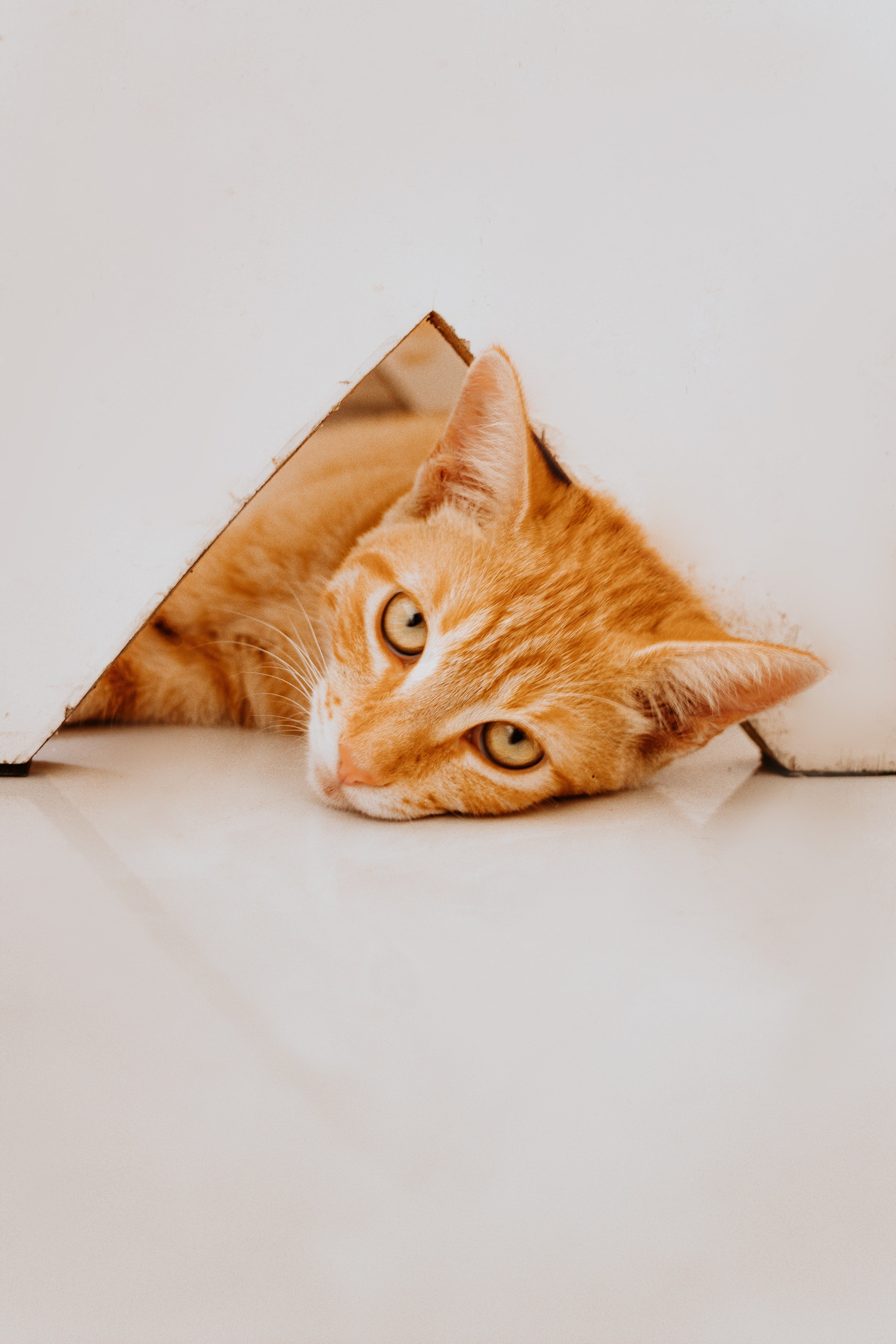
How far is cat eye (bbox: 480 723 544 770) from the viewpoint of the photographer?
1117 millimetres

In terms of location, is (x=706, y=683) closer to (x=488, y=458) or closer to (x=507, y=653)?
(x=507, y=653)

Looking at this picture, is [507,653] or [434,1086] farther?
[507,653]

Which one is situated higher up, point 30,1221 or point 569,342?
point 569,342

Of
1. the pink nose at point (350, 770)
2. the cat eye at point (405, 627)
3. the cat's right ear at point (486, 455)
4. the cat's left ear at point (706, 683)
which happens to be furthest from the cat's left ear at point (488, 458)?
the pink nose at point (350, 770)

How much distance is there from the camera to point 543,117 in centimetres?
103

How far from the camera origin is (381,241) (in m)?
1.04

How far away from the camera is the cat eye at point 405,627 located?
3.71 ft

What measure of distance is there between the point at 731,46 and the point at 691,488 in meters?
0.52

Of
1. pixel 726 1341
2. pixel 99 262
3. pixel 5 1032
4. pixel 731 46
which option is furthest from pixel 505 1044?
pixel 731 46

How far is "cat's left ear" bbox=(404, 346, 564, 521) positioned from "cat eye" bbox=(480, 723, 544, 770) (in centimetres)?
29

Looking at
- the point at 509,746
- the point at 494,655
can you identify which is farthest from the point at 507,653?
the point at 509,746

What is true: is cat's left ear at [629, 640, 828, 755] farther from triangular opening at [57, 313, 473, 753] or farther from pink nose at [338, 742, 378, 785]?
triangular opening at [57, 313, 473, 753]

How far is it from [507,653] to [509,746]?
13 centimetres

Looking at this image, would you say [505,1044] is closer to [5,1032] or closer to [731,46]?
[5,1032]
